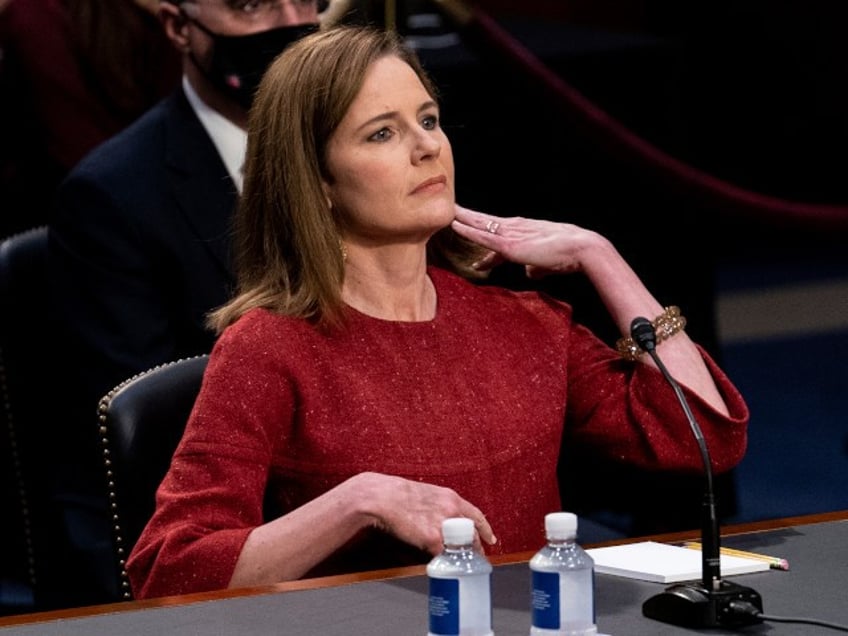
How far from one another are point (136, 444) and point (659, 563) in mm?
712

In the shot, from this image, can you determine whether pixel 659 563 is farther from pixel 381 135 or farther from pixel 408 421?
pixel 381 135

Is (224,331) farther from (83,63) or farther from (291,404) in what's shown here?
(83,63)

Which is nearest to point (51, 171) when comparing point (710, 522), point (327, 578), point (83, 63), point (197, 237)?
point (83, 63)

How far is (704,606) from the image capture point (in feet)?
5.63

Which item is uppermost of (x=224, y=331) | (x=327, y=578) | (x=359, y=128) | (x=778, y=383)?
(x=359, y=128)

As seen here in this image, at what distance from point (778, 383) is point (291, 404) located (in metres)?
3.71

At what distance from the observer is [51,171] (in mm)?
4172

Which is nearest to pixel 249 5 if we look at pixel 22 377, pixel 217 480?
pixel 22 377

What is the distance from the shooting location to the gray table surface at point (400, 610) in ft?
5.64

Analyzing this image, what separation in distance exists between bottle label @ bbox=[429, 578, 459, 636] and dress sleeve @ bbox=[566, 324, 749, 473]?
886 mm

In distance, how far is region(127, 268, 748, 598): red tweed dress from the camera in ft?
7.04

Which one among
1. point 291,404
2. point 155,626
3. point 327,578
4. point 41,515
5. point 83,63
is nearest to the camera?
point 155,626

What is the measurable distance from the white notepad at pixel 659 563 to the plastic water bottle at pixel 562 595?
28cm

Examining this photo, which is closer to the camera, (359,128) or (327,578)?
(327,578)
